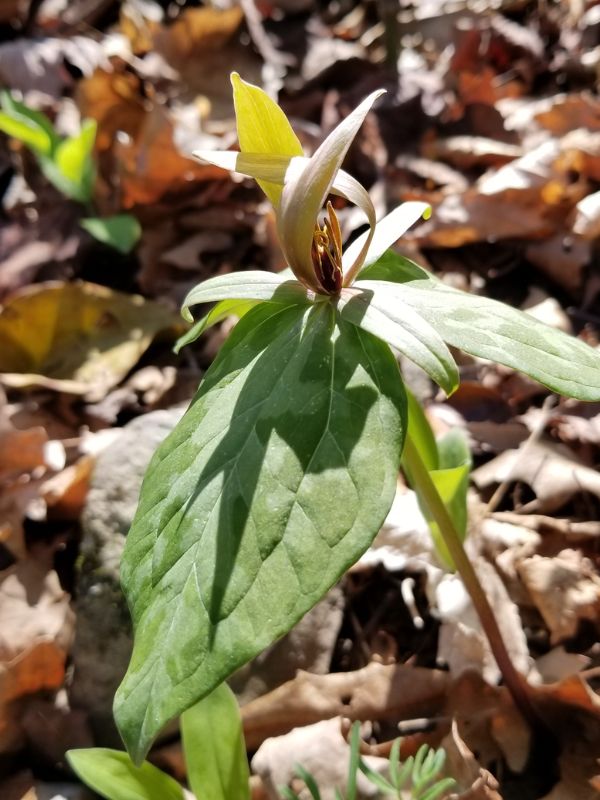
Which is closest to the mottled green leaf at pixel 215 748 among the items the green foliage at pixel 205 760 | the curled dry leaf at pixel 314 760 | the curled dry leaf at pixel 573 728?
the green foliage at pixel 205 760

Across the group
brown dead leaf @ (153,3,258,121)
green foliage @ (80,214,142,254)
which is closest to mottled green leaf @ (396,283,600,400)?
green foliage @ (80,214,142,254)

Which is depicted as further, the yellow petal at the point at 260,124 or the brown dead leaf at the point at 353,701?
the brown dead leaf at the point at 353,701

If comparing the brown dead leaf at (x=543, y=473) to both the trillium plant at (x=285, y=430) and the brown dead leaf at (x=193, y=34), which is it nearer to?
the trillium plant at (x=285, y=430)

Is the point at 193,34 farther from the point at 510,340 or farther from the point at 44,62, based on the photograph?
the point at 510,340

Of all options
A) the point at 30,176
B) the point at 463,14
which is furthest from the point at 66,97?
the point at 463,14

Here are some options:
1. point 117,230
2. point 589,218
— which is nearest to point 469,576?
point 589,218

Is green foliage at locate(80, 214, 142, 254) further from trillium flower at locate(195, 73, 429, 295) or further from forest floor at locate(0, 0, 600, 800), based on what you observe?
trillium flower at locate(195, 73, 429, 295)
